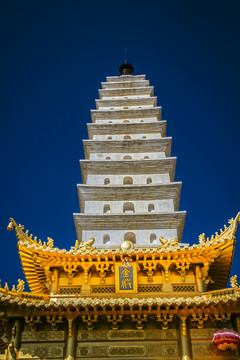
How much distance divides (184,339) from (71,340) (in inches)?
120

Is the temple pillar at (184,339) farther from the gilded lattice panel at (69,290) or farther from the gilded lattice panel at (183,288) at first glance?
the gilded lattice panel at (69,290)

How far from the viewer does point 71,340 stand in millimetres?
11234

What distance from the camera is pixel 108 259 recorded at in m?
13.3

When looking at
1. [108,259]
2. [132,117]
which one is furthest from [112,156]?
[108,259]

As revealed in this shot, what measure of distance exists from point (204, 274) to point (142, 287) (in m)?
2.01

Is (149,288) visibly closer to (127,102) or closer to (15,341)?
(15,341)

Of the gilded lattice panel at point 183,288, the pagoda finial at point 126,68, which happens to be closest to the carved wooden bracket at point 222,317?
the gilded lattice panel at point 183,288

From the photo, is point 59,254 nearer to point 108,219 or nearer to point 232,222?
point 232,222

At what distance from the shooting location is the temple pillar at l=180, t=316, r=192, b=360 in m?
11.0

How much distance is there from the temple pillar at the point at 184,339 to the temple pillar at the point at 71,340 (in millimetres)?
2892

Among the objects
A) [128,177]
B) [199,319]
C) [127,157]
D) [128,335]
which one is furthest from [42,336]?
[127,157]

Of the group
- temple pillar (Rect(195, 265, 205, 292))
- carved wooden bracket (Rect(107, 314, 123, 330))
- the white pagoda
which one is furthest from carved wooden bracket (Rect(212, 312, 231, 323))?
the white pagoda

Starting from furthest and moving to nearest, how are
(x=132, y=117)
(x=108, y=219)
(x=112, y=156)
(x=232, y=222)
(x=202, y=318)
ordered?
(x=132, y=117) < (x=112, y=156) < (x=108, y=219) < (x=232, y=222) < (x=202, y=318)

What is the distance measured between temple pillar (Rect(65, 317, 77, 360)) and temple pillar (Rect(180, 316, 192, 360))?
2.89 metres
